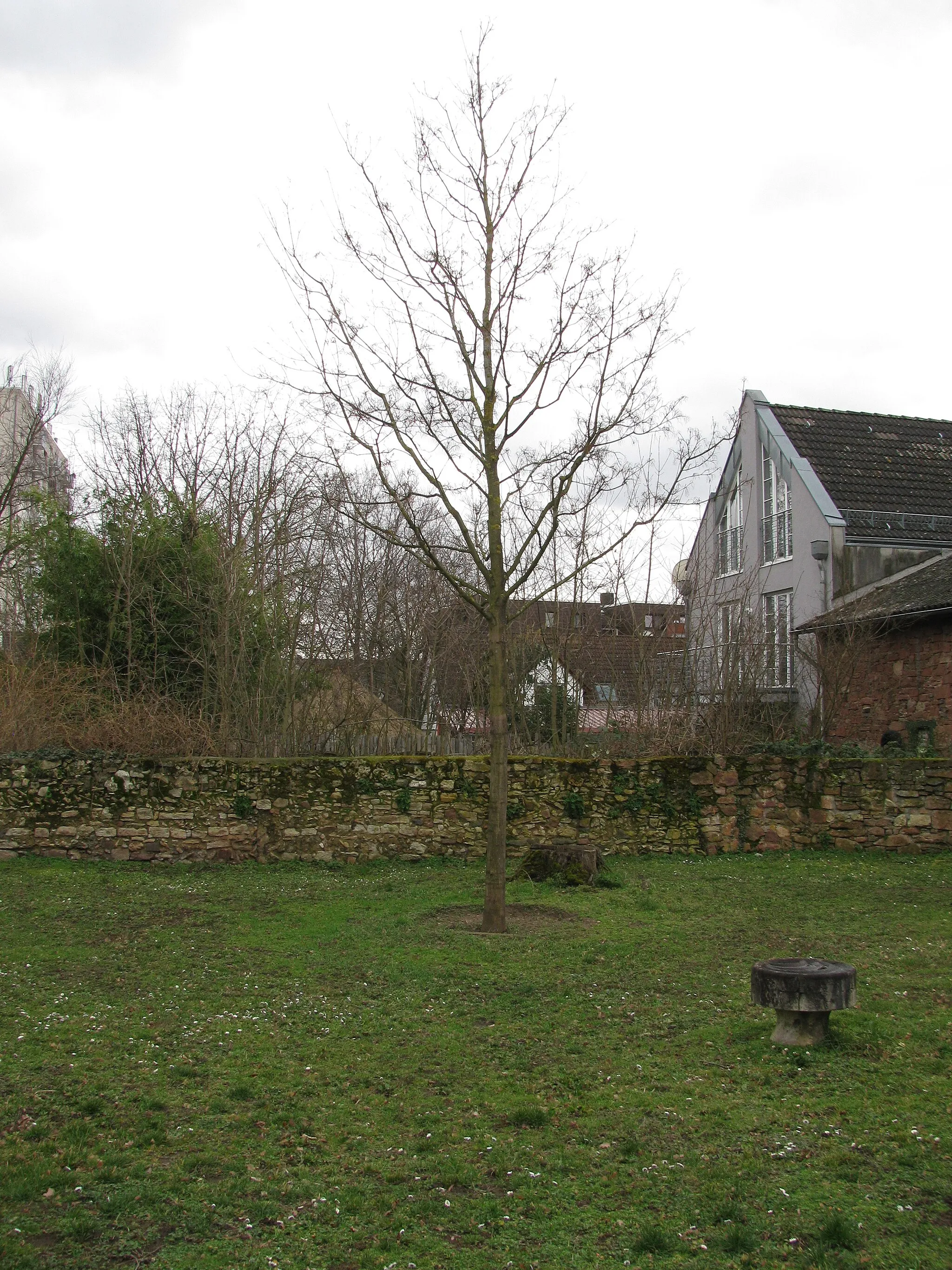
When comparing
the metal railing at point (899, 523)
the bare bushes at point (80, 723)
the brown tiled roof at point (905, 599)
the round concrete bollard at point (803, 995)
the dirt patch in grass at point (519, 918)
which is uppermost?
the metal railing at point (899, 523)

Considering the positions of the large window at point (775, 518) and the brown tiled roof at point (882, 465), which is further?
the large window at point (775, 518)

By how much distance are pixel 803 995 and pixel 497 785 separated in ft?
14.3

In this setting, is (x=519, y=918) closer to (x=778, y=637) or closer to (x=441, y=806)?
(x=441, y=806)

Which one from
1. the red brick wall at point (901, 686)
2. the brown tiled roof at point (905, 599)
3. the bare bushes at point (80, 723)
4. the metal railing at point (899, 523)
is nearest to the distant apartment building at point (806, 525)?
the metal railing at point (899, 523)

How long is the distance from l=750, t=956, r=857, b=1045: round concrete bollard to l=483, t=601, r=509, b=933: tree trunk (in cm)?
366

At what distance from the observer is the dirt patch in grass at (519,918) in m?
9.52

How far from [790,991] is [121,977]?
4.93 metres

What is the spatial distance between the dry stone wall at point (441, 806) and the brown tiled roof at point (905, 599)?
4179 mm

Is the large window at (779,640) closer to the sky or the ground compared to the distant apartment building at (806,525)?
closer to the ground

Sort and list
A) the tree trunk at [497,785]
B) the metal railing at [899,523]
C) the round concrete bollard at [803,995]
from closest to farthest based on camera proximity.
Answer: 1. the round concrete bollard at [803,995]
2. the tree trunk at [497,785]
3. the metal railing at [899,523]

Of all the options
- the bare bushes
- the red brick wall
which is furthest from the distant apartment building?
the bare bushes

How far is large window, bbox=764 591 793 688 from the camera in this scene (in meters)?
19.1

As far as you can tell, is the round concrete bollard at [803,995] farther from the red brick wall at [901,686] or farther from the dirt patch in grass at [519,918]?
the red brick wall at [901,686]

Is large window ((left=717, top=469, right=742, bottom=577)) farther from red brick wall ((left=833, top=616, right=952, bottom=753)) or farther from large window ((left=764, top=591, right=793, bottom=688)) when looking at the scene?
red brick wall ((left=833, top=616, right=952, bottom=753))
